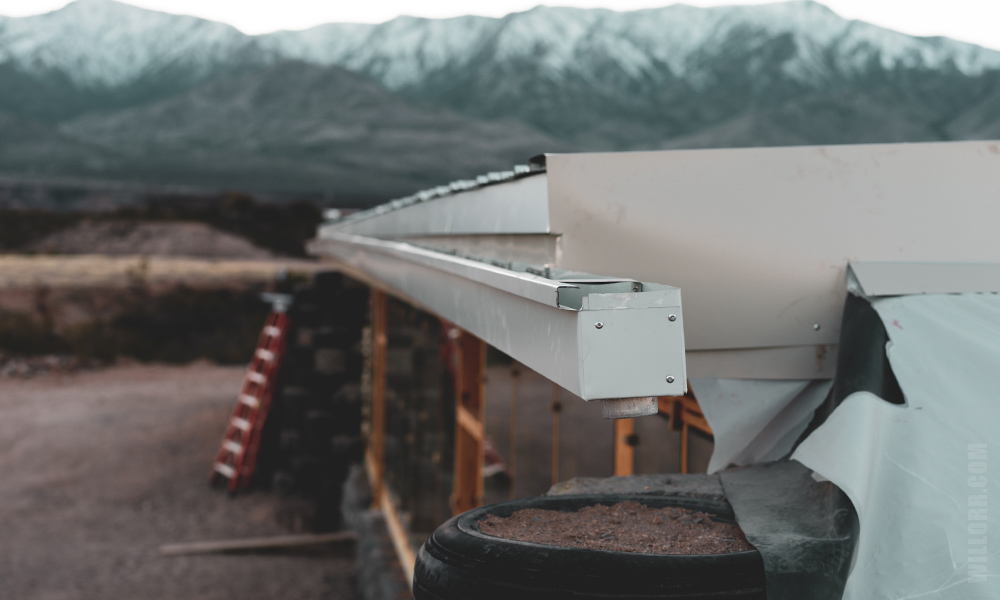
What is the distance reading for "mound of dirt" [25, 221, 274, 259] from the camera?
4228 cm

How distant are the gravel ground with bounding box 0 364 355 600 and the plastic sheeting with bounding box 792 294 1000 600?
6.91 metres

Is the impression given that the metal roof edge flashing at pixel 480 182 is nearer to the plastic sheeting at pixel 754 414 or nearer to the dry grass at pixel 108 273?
the plastic sheeting at pixel 754 414

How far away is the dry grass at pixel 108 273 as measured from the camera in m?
25.9

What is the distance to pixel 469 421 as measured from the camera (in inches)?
190

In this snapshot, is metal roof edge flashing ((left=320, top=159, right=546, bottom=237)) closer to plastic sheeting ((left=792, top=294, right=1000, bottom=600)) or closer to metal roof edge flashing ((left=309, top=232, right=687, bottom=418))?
metal roof edge flashing ((left=309, top=232, right=687, bottom=418))

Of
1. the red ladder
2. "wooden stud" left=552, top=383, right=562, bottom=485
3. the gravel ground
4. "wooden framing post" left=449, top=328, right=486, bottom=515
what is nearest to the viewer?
"wooden stud" left=552, top=383, right=562, bottom=485

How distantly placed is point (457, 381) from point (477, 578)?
3.52m

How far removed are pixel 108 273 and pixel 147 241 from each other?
1614cm

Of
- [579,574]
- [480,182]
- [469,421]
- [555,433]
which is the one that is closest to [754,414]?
[579,574]

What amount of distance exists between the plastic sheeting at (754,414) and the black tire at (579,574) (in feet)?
2.05

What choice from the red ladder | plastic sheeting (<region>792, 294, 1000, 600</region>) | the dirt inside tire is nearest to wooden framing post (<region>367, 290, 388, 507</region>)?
the red ladder

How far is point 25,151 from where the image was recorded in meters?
83.1

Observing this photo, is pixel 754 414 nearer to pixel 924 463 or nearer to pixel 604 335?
pixel 924 463

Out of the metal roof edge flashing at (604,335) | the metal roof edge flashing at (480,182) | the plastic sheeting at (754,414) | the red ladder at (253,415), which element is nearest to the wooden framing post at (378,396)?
the red ladder at (253,415)
